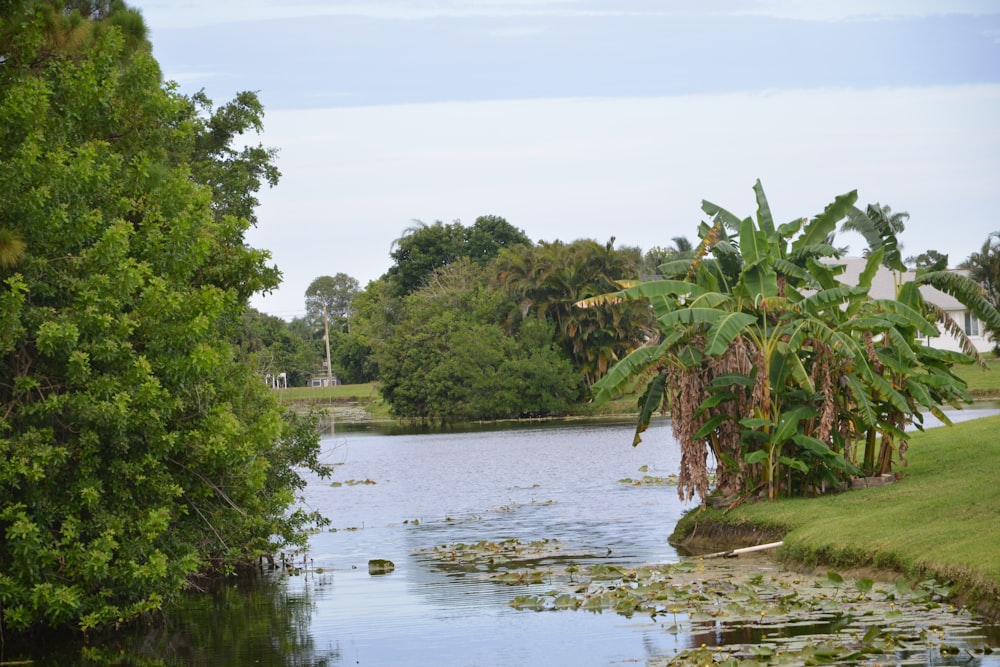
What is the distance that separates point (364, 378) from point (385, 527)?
97040mm

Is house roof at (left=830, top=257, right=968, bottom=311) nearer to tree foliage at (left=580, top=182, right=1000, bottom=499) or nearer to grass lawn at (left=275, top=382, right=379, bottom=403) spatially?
grass lawn at (left=275, top=382, right=379, bottom=403)

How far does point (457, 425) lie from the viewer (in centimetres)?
8125

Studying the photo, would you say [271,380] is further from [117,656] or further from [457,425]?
[457,425]

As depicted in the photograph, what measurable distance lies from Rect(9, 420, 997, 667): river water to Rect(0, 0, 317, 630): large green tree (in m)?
1.44

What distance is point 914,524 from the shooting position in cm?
Result: 1780

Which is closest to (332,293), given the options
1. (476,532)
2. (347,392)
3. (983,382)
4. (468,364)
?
(347,392)

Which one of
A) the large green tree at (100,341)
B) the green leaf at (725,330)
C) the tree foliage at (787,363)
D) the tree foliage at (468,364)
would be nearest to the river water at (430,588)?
the large green tree at (100,341)

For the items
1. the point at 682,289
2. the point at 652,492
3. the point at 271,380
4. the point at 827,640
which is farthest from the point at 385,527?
the point at 827,640

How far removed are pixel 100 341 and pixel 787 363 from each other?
38.9 ft

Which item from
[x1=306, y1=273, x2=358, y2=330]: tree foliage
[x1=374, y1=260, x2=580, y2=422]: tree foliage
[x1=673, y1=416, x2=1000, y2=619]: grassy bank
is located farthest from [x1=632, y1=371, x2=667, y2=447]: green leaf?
[x1=306, y1=273, x2=358, y2=330]: tree foliage

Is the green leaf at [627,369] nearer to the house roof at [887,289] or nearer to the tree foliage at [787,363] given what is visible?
the tree foliage at [787,363]

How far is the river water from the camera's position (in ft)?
51.6

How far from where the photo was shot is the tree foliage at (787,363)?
21.7 meters

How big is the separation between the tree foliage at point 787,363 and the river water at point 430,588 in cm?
249
